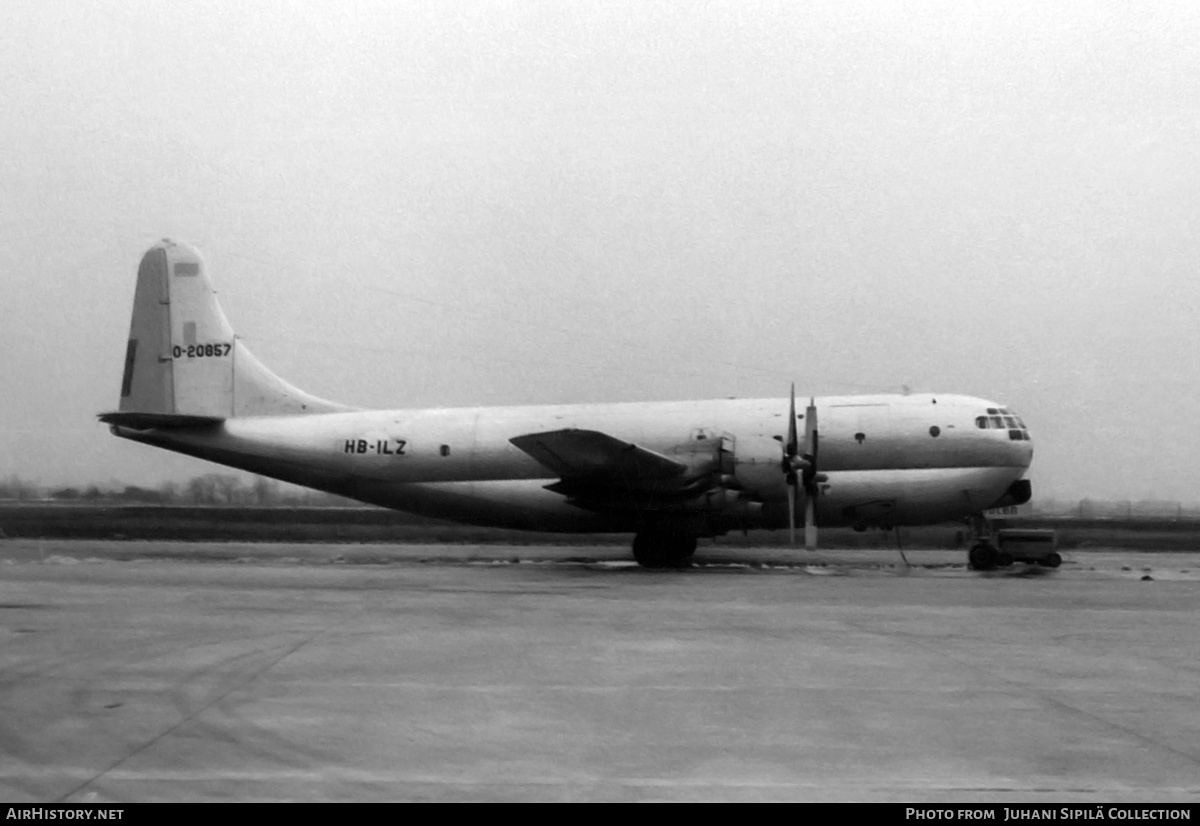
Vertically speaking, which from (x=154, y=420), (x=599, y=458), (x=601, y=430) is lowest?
(x=599, y=458)

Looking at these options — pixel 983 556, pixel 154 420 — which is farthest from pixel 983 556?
pixel 154 420

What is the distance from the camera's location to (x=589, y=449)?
86.0ft

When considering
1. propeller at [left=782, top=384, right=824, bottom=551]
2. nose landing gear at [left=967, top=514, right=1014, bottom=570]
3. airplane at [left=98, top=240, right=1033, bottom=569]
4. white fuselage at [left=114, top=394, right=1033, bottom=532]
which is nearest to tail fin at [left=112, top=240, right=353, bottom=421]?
airplane at [left=98, top=240, right=1033, bottom=569]

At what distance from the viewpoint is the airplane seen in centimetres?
2689

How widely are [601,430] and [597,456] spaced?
3.30 m

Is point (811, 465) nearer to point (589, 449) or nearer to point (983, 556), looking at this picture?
point (983, 556)

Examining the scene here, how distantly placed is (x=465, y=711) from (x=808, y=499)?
61.5 ft

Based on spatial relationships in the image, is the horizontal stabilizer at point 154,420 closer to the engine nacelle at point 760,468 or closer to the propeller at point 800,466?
the engine nacelle at point 760,468

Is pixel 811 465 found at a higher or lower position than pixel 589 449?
lower

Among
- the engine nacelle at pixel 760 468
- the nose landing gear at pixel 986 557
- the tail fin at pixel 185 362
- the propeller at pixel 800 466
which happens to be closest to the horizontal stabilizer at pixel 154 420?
the tail fin at pixel 185 362

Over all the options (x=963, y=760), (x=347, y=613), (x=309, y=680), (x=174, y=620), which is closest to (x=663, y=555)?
(x=347, y=613)

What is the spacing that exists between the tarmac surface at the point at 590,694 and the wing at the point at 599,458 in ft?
21.0

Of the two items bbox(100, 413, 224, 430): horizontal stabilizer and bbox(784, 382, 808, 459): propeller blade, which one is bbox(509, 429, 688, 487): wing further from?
bbox(100, 413, 224, 430): horizontal stabilizer

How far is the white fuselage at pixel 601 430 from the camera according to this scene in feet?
90.7
